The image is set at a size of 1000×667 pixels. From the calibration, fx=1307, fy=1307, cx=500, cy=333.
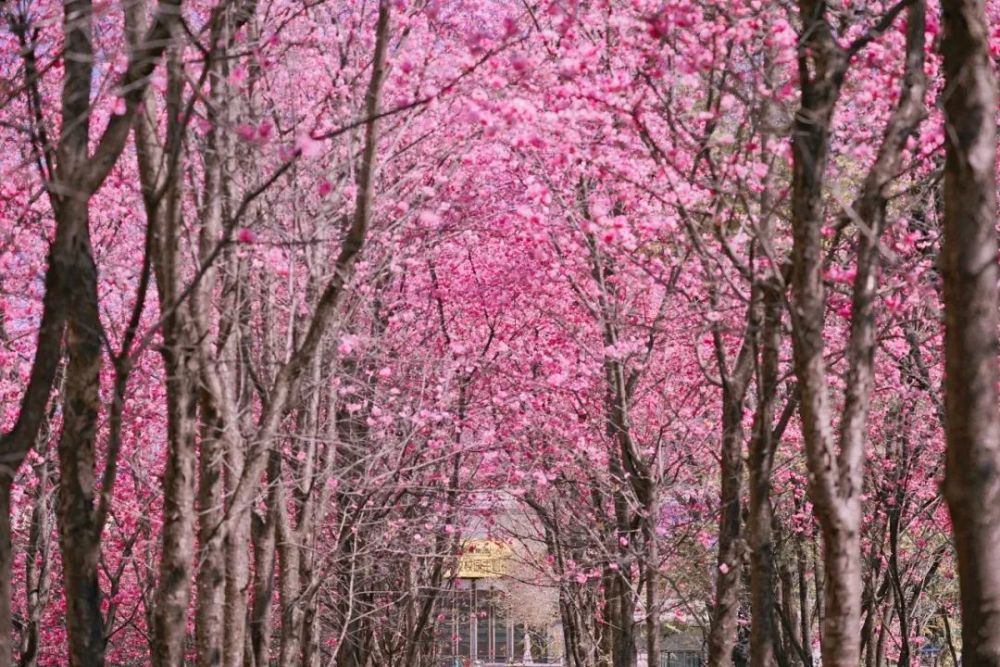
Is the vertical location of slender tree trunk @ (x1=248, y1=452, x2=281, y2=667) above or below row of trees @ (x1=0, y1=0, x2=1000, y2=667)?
below

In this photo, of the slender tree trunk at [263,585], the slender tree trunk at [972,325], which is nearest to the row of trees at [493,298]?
the slender tree trunk at [972,325]

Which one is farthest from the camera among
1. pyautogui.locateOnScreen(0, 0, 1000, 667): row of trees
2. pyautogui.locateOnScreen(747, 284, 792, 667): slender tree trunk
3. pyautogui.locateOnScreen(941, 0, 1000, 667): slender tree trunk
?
pyautogui.locateOnScreen(747, 284, 792, 667): slender tree trunk

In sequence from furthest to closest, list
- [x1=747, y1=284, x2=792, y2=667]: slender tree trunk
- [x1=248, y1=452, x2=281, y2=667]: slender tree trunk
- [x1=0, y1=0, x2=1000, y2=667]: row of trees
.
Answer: [x1=248, y1=452, x2=281, y2=667]: slender tree trunk → [x1=747, y1=284, x2=792, y2=667]: slender tree trunk → [x1=0, y1=0, x2=1000, y2=667]: row of trees

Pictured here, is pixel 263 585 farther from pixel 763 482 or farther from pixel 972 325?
pixel 972 325

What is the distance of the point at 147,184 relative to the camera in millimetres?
7848

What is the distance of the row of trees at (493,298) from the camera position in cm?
618

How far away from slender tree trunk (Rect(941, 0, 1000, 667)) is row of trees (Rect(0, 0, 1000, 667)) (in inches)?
0.6

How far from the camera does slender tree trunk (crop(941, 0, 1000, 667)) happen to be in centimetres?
534

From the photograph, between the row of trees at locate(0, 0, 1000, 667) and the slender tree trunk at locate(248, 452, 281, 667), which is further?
the slender tree trunk at locate(248, 452, 281, 667)

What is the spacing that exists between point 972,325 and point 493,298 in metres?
13.6

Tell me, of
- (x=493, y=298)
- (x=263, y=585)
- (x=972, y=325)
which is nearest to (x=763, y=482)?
(x=972, y=325)

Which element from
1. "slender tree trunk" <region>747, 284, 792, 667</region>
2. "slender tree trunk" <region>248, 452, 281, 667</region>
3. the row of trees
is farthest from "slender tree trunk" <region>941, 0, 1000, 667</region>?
"slender tree trunk" <region>248, 452, 281, 667</region>

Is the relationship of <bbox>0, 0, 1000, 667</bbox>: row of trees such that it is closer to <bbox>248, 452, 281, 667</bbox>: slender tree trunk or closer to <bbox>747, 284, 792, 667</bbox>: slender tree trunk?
<bbox>747, 284, 792, 667</bbox>: slender tree trunk

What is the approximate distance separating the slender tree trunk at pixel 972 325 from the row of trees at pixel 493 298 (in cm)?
2
